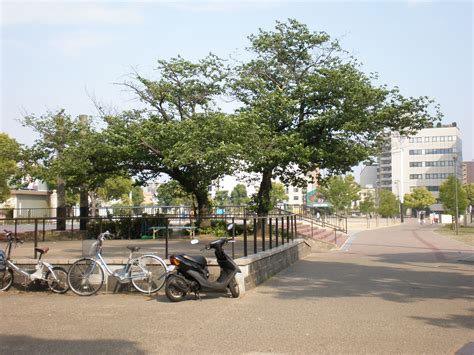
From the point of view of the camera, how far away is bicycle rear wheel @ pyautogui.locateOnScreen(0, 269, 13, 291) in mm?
9875

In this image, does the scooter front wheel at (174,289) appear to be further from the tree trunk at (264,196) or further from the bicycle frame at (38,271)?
the tree trunk at (264,196)

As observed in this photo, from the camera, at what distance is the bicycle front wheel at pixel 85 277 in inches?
372

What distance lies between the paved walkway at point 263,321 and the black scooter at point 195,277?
0.20 meters

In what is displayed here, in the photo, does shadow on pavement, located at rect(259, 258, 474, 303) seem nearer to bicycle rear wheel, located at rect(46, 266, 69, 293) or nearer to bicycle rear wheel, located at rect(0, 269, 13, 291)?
bicycle rear wheel, located at rect(46, 266, 69, 293)

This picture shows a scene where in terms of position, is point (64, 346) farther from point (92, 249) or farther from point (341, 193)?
point (341, 193)

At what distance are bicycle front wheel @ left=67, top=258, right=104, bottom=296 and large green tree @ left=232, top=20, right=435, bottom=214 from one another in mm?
10075

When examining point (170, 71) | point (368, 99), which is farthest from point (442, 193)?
point (170, 71)

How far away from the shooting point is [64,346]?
19.7 ft

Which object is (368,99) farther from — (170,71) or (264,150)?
(170,71)

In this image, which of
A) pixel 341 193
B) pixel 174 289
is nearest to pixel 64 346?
pixel 174 289

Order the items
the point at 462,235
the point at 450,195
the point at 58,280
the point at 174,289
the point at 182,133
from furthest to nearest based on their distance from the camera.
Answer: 1. the point at 450,195
2. the point at 462,235
3. the point at 182,133
4. the point at 58,280
5. the point at 174,289

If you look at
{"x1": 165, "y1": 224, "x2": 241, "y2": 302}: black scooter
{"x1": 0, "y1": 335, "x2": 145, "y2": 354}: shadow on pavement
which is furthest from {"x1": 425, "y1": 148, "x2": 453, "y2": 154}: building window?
{"x1": 0, "y1": 335, "x2": 145, "y2": 354}: shadow on pavement

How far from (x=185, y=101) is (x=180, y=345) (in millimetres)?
16943

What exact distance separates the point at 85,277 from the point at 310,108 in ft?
47.1
